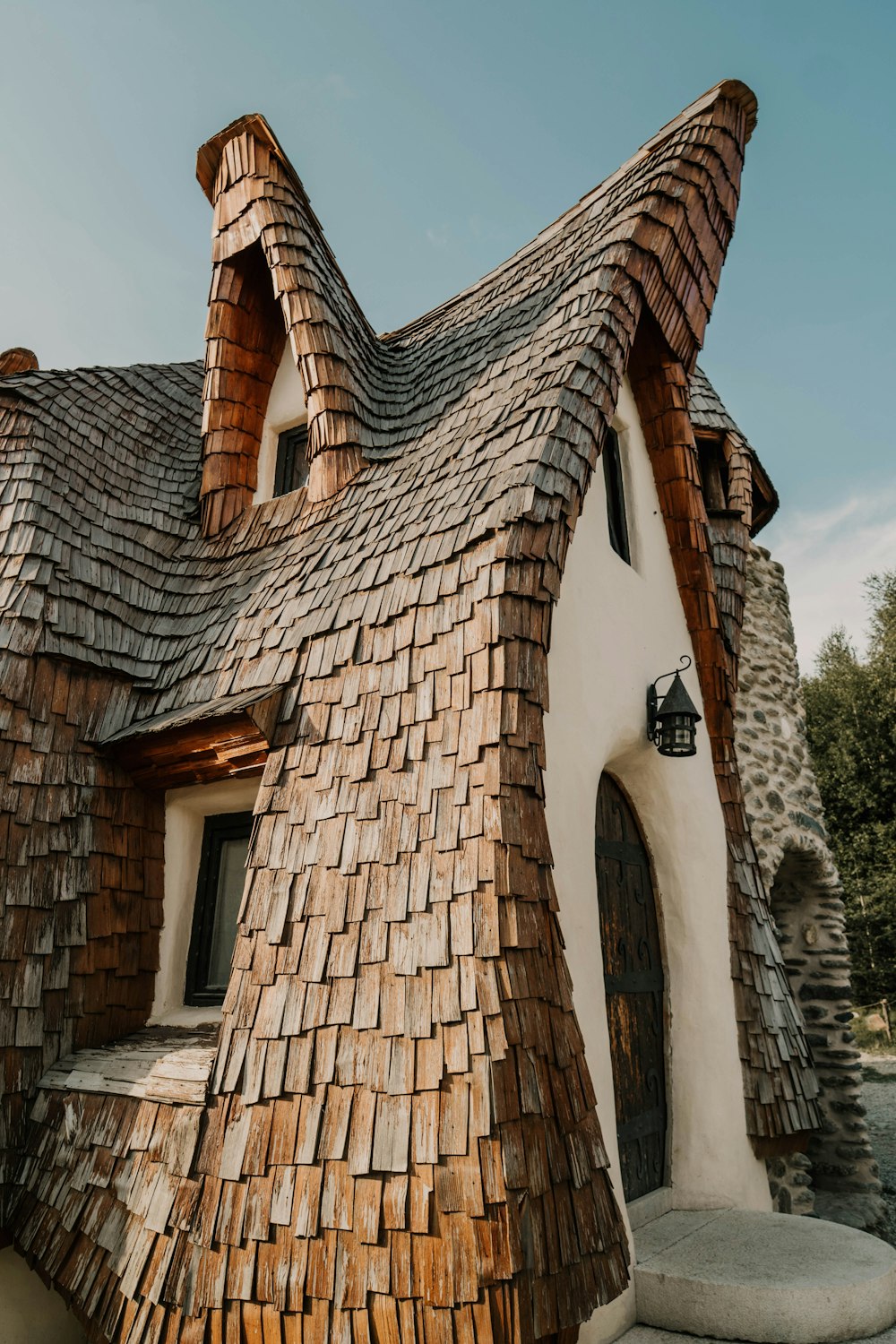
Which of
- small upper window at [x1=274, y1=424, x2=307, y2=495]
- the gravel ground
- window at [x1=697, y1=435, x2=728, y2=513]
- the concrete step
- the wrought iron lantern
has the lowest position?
the gravel ground

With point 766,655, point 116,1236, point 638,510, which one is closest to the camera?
point 116,1236

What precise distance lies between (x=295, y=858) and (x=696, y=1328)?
248 cm

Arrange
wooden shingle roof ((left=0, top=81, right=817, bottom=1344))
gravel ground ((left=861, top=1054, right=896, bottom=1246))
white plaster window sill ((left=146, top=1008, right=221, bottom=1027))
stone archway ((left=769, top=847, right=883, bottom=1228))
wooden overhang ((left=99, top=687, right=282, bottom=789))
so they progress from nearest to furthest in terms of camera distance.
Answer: wooden shingle roof ((left=0, top=81, right=817, bottom=1344)) < wooden overhang ((left=99, top=687, right=282, bottom=789)) < white plaster window sill ((left=146, top=1008, right=221, bottom=1027)) < stone archway ((left=769, top=847, right=883, bottom=1228)) < gravel ground ((left=861, top=1054, right=896, bottom=1246))

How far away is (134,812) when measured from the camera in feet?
15.4

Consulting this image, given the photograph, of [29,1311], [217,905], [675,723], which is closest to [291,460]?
[217,905]

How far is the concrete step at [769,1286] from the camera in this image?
10.5 feet

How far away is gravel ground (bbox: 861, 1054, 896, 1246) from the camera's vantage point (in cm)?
727

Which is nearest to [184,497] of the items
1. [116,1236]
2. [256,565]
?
[256,565]

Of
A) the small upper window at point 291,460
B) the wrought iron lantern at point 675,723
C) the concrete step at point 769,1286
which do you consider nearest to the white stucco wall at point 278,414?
the small upper window at point 291,460

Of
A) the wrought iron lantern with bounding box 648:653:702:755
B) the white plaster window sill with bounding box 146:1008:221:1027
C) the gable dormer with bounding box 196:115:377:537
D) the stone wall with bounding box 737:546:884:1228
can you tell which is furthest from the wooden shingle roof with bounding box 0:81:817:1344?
the stone wall with bounding box 737:546:884:1228

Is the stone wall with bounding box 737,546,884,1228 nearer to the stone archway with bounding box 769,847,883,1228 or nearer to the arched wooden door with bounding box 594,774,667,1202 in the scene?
the stone archway with bounding box 769,847,883,1228

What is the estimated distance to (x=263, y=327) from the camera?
21.6ft

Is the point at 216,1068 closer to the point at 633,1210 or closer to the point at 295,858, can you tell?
the point at 295,858

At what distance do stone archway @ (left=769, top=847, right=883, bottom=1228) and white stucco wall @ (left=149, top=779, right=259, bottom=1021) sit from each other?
4.10 metres
